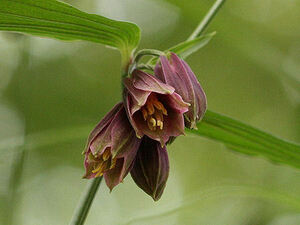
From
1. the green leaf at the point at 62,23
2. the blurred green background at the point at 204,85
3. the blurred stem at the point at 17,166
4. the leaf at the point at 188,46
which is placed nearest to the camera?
the green leaf at the point at 62,23

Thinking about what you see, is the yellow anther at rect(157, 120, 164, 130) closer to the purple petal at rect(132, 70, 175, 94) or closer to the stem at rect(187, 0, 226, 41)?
the purple petal at rect(132, 70, 175, 94)

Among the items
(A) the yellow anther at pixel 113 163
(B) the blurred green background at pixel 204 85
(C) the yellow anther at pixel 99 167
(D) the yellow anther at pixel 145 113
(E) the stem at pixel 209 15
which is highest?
(E) the stem at pixel 209 15

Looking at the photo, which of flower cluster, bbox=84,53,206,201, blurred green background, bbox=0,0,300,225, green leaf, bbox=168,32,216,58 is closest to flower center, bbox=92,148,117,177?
flower cluster, bbox=84,53,206,201

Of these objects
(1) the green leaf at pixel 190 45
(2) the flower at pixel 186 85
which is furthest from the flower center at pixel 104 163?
(1) the green leaf at pixel 190 45

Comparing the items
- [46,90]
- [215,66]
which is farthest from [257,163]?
[46,90]

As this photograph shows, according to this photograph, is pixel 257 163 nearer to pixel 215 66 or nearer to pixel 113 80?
pixel 215 66

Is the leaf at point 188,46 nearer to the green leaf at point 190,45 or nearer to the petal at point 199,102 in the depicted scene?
the green leaf at point 190,45
